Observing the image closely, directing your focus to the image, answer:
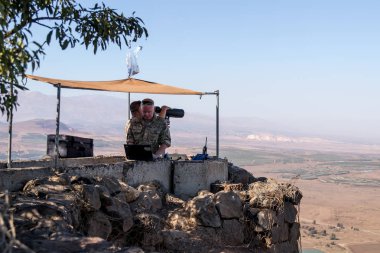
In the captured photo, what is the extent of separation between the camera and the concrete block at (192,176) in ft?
37.2

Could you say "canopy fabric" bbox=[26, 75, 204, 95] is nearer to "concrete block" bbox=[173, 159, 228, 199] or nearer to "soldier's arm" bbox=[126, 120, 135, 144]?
"soldier's arm" bbox=[126, 120, 135, 144]

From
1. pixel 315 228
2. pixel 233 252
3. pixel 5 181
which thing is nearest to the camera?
pixel 5 181

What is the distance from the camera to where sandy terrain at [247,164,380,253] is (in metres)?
54.4

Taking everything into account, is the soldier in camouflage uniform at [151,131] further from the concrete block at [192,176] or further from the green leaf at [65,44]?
the green leaf at [65,44]

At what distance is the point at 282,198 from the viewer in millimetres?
10828

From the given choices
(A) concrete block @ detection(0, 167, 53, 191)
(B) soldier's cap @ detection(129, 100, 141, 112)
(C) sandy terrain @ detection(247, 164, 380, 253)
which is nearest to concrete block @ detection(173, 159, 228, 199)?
(B) soldier's cap @ detection(129, 100, 141, 112)

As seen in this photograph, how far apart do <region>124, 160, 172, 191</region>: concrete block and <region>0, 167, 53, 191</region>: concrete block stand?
225 centimetres

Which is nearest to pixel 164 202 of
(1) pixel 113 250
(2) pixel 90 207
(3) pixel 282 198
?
(3) pixel 282 198

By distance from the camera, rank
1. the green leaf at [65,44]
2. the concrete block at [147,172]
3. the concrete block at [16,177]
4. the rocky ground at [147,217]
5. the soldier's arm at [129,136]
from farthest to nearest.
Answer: the soldier's arm at [129,136]
the concrete block at [147,172]
the concrete block at [16,177]
the green leaf at [65,44]
the rocky ground at [147,217]

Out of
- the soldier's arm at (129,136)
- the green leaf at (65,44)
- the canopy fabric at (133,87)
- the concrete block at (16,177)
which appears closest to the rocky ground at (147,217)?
the concrete block at (16,177)

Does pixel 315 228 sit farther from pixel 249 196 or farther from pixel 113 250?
pixel 113 250

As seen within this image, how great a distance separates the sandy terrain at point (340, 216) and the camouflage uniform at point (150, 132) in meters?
42.6

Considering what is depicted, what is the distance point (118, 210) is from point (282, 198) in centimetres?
423

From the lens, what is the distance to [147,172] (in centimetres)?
1070
